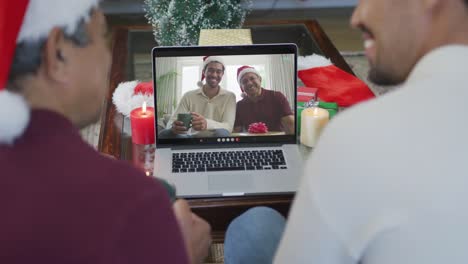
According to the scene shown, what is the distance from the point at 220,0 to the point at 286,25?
1.51 ft

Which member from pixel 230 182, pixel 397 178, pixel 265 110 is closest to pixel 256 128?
pixel 265 110

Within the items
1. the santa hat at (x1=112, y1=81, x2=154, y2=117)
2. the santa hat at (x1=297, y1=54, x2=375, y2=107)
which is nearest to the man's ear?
the santa hat at (x1=112, y1=81, x2=154, y2=117)

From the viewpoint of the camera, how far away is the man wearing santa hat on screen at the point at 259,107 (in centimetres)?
146

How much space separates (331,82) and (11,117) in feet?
4.00

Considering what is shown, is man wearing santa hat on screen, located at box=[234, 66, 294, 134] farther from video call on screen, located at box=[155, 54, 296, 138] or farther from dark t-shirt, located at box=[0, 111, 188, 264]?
dark t-shirt, located at box=[0, 111, 188, 264]

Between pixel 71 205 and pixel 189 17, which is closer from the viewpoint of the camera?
pixel 71 205

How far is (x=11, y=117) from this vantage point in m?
0.68

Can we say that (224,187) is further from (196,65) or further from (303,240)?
(303,240)

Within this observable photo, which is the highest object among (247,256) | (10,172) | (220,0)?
(10,172)

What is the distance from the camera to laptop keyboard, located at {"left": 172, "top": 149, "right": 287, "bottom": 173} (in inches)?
53.1

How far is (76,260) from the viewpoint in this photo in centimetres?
64

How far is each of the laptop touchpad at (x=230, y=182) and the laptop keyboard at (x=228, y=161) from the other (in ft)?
0.09

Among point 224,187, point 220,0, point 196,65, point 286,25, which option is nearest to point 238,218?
point 224,187

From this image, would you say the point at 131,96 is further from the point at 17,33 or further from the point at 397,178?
the point at 397,178
